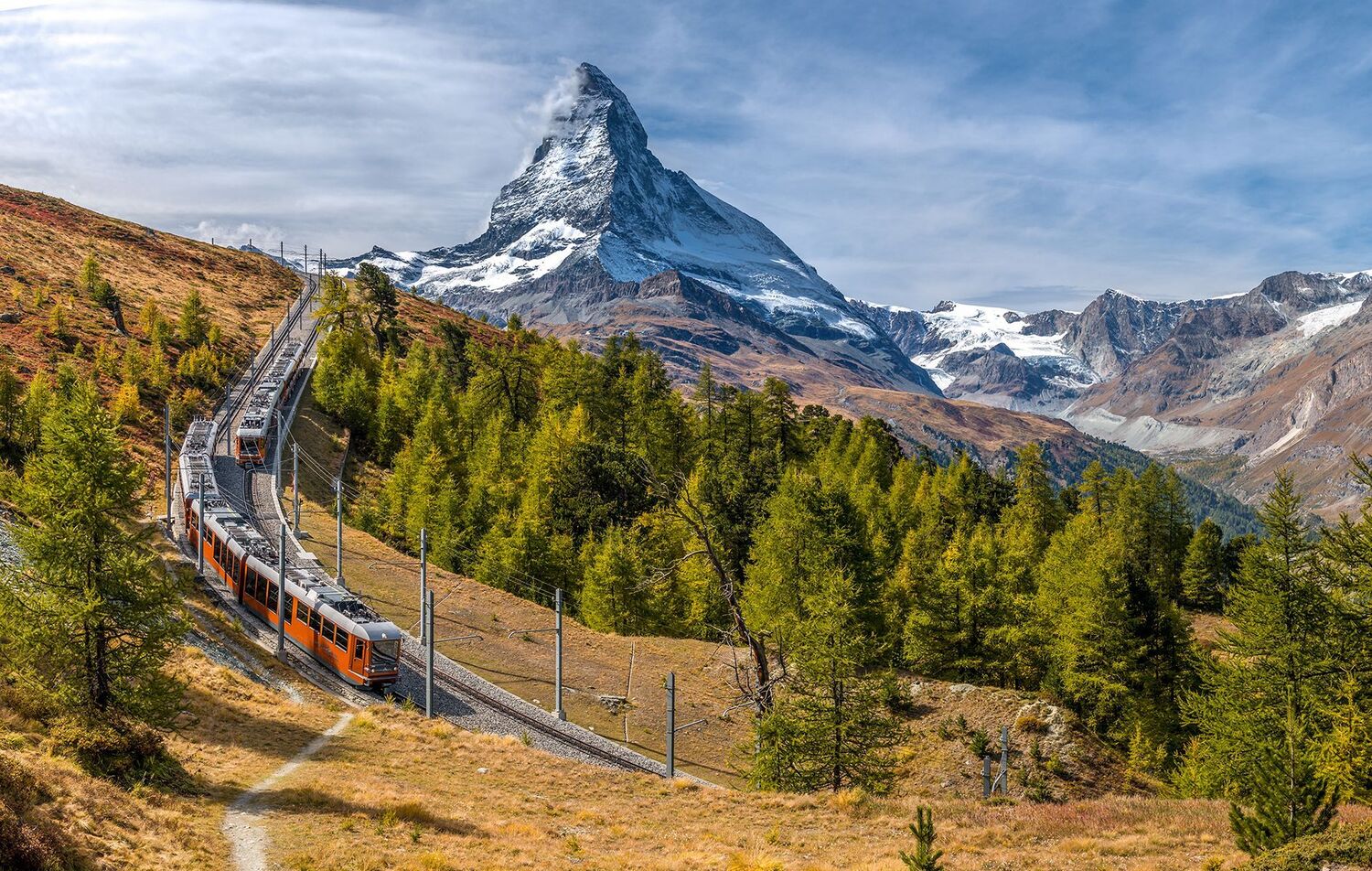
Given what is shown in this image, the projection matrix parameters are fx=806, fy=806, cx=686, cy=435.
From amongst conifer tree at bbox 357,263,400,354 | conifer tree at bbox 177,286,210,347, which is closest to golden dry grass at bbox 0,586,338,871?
conifer tree at bbox 177,286,210,347

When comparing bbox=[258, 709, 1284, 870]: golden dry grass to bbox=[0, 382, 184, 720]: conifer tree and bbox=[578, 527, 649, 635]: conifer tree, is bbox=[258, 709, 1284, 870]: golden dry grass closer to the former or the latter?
bbox=[0, 382, 184, 720]: conifer tree

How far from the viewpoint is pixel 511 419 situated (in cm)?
7581

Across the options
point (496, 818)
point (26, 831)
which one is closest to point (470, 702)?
point (496, 818)

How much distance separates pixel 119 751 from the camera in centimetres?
2012

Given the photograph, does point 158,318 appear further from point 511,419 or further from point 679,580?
point 679,580

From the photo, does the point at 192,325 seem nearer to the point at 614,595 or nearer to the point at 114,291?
the point at 114,291

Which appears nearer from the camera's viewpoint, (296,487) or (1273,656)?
(1273,656)

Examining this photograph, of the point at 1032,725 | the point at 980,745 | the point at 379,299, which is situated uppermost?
the point at 379,299

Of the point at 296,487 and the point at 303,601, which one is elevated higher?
the point at 296,487

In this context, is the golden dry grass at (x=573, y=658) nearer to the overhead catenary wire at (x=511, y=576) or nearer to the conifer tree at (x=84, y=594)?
the overhead catenary wire at (x=511, y=576)

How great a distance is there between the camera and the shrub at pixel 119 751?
19.5 metres

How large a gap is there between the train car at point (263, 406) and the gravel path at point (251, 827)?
48.0 metres

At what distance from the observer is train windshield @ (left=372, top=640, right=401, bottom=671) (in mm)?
36344

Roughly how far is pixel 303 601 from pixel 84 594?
17691 mm
